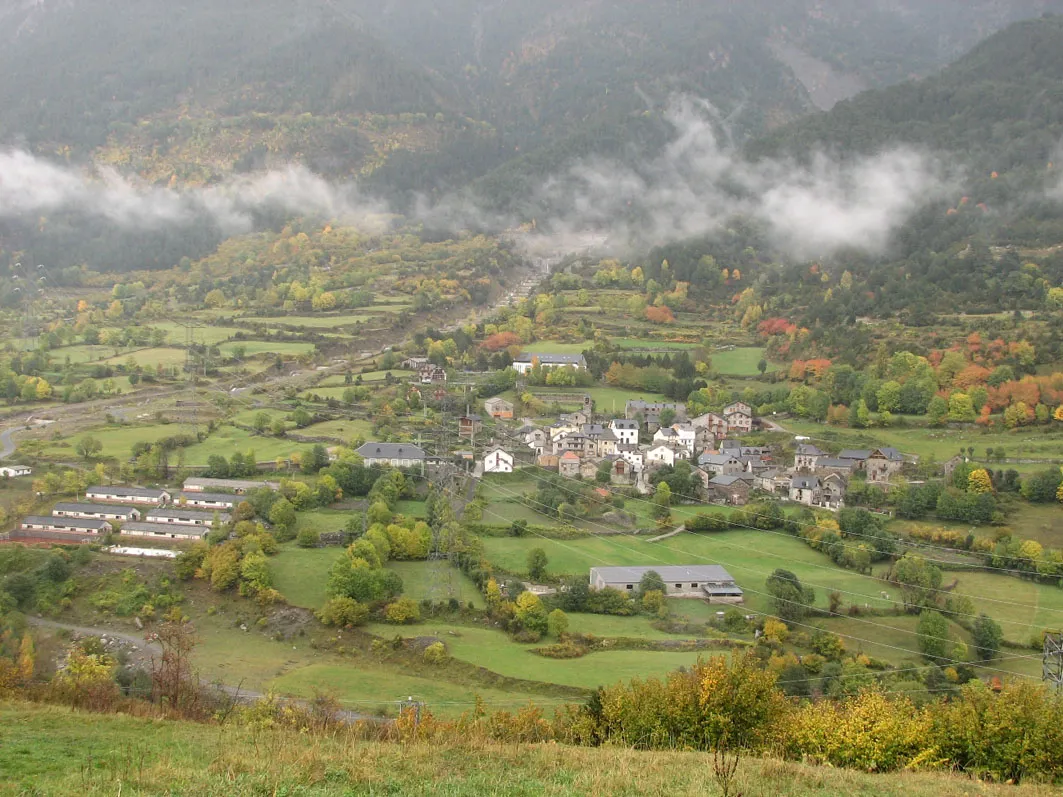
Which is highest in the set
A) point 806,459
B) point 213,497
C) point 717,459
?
point 806,459

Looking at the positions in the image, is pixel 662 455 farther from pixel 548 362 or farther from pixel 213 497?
pixel 213 497

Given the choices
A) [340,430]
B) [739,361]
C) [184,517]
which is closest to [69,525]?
[184,517]

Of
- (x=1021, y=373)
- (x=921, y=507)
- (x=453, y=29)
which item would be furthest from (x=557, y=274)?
(x=453, y=29)

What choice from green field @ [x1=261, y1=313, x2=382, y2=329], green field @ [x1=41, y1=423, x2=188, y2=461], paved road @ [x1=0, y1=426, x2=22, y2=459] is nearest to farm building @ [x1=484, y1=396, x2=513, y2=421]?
green field @ [x1=41, y1=423, x2=188, y2=461]

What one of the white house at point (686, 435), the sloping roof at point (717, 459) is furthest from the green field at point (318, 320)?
the sloping roof at point (717, 459)

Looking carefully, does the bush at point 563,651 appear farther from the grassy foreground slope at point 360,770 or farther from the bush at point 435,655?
the grassy foreground slope at point 360,770

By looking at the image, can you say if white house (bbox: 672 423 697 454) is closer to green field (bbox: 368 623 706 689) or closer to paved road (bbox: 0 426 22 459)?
green field (bbox: 368 623 706 689)
